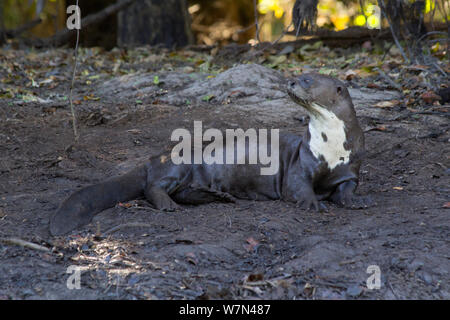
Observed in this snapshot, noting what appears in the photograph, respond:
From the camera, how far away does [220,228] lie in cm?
353

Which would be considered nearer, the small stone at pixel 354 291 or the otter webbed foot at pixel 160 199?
the small stone at pixel 354 291

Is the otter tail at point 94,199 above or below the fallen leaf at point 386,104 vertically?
below

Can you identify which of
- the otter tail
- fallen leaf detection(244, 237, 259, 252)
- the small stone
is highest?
the otter tail

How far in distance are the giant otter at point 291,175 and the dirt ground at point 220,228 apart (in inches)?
4.8

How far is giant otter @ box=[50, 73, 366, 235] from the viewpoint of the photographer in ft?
13.1

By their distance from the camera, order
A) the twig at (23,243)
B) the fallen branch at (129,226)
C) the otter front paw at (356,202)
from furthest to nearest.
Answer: the otter front paw at (356,202) < the fallen branch at (129,226) < the twig at (23,243)

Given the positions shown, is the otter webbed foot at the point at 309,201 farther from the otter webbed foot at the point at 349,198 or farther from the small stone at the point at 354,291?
the small stone at the point at 354,291

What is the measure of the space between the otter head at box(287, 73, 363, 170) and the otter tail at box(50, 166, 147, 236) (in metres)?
1.20

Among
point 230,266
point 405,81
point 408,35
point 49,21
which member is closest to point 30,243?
point 230,266

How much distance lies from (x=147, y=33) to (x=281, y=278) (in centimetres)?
735

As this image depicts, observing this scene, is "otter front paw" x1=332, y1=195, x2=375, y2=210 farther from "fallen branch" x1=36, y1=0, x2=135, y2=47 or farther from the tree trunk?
"fallen branch" x1=36, y1=0, x2=135, y2=47

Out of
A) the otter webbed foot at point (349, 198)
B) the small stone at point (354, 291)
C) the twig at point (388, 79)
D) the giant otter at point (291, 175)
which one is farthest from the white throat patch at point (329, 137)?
the twig at point (388, 79)

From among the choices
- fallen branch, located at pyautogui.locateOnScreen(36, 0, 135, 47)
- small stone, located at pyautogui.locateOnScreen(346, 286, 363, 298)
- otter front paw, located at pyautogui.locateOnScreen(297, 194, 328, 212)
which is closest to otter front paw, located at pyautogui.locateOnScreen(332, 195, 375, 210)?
otter front paw, located at pyautogui.locateOnScreen(297, 194, 328, 212)

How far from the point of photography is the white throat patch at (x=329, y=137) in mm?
4070
